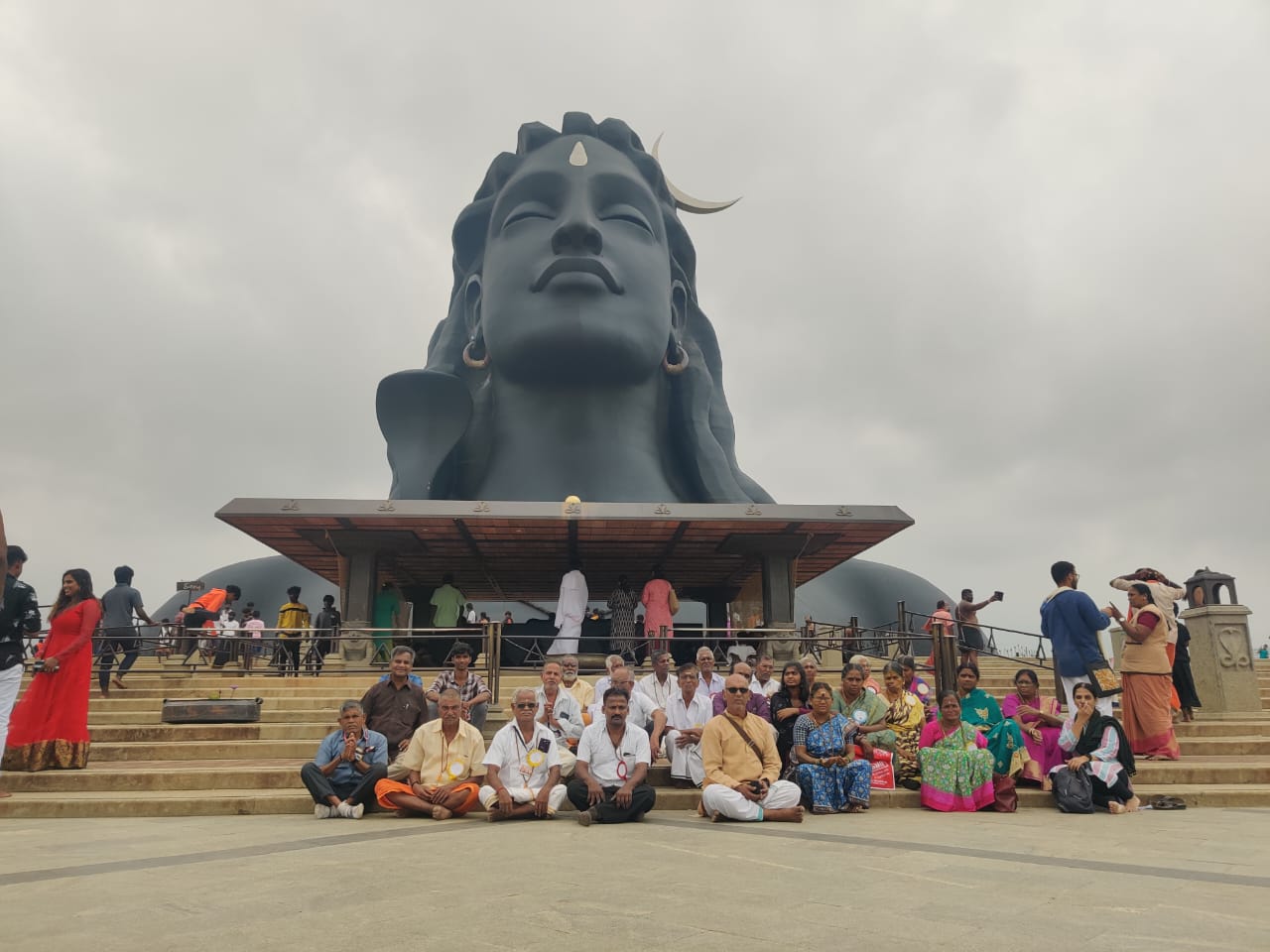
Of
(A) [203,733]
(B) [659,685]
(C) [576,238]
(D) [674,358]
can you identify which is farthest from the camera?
(D) [674,358]

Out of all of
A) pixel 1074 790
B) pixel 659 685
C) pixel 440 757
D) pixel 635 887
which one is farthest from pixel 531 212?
pixel 635 887

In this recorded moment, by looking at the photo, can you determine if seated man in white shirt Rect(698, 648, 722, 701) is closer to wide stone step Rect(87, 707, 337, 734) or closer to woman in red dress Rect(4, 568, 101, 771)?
wide stone step Rect(87, 707, 337, 734)

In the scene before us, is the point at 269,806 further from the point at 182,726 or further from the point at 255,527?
the point at 255,527

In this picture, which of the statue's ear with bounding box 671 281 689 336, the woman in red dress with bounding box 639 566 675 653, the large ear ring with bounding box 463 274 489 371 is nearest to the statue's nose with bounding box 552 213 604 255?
the large ear ring with bounding box 463 274 489 371

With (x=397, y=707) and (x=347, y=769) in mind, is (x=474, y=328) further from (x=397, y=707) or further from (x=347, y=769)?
(x=347, y=769)

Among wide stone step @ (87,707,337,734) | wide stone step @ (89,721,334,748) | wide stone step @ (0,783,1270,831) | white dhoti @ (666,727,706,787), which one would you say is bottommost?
wide stone step @ (0,783,1270,831)

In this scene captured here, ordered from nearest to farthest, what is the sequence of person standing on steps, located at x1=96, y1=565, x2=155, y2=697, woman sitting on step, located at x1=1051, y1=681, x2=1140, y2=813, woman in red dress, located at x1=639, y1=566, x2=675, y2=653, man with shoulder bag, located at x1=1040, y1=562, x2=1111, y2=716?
woman sitting on step, located at x1=1051, y1=681, x2=1140, y2=813 → man with shoulder bag, located at x1=1040, y1=562, x2=1111, y2=716 → person standing on steps, located at x1=96, y1=565, x2=155, y2=697 → woman in red dress, located at x1=639, y1=566, x2=675, y2=653

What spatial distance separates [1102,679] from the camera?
276 inches

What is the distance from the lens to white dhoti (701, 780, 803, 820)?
5848mm

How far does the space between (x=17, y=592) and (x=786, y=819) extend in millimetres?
5520

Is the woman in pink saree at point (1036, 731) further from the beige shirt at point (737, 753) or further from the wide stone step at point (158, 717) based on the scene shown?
the wide stone step at point (158, 717)

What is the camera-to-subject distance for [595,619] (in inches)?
591

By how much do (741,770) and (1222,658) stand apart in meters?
7.77

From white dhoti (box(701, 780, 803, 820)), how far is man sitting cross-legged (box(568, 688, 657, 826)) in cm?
38
